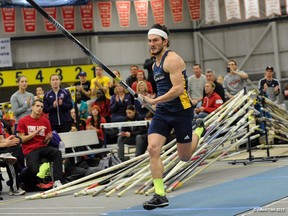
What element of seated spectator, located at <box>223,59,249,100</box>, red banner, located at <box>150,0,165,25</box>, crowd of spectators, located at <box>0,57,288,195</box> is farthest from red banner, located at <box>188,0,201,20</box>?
seated spectator, located at <box>223,59,249,100</box>

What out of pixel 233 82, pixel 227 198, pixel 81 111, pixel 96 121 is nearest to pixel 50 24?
pixel 81 111

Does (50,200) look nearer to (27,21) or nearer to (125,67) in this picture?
(27,21)

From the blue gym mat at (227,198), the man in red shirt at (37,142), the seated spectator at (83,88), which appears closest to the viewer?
the blue gym mat at (227,198)

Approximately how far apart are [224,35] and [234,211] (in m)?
23.6

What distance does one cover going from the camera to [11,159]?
12.2m

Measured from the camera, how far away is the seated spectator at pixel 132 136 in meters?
14.9

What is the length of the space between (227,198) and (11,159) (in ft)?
13.0

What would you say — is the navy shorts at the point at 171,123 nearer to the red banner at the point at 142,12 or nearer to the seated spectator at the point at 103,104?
the seated spectator at the point at 103,104

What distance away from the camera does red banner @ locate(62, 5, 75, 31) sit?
28156 mm

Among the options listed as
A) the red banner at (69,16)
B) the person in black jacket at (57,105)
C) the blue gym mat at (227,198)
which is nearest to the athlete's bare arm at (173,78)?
the blue gym mat at (227,198)

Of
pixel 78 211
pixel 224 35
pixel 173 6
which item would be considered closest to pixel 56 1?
pixel 173 6

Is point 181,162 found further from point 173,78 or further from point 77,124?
point 77,124

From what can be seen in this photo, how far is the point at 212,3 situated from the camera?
2864cm

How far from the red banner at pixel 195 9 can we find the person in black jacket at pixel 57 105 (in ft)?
49.1
